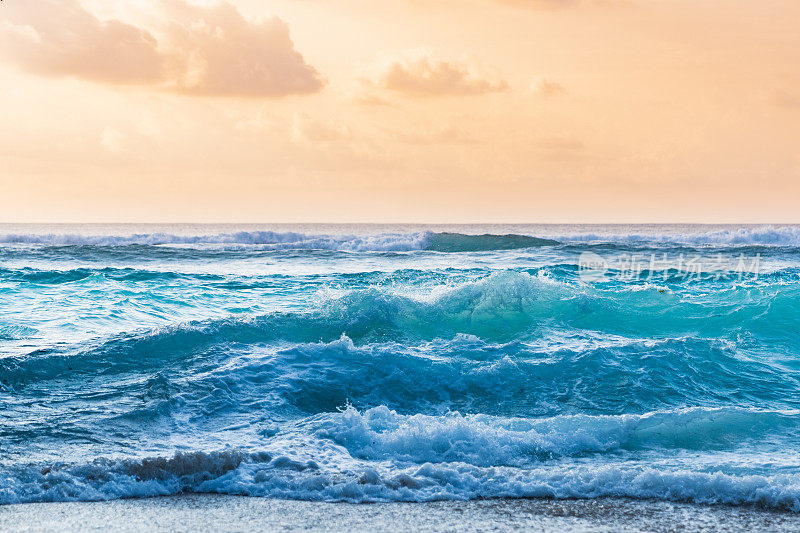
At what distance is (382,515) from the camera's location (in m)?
3.77

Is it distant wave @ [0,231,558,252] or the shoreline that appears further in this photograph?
distant wave @ [0,231,558,252]

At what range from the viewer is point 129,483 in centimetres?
406

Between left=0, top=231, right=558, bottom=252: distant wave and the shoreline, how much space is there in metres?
29.2

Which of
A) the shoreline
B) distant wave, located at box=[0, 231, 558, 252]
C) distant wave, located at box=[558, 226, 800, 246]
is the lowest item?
the shoreline

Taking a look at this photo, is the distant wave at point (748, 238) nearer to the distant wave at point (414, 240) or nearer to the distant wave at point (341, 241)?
the distant wave at point (414, 240)

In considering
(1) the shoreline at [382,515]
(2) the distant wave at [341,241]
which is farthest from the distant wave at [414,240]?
(1) the shoreline at [382,515]

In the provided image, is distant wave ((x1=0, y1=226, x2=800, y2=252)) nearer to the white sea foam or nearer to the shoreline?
the white sea foam

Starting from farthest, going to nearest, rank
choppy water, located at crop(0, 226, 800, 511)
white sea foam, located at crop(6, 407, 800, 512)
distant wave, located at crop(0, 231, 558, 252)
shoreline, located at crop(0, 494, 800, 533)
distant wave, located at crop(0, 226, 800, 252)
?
1. distant wave, located at crop(0, 226, 800, 252)
2. distant wave, located at crop(0, 231, 558, 252)
3. choppy water, located at crop(0, 226, 800, 511)
4. white sea foam, located at crop(6, 407, 800, 512)
5. shoreline, located at crop(0, 494, 800, 533)

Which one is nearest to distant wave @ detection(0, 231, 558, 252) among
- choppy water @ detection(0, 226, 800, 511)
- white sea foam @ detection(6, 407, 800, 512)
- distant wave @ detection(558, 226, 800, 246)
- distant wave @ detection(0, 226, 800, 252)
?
distant wave @ detection(0, 226, 800, 252)

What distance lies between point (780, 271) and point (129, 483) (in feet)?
66.3

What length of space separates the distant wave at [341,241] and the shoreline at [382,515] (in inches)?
1150

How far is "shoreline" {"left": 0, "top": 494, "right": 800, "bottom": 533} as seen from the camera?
3.60 meters

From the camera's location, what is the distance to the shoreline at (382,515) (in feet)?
11.8

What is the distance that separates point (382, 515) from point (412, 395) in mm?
2697
